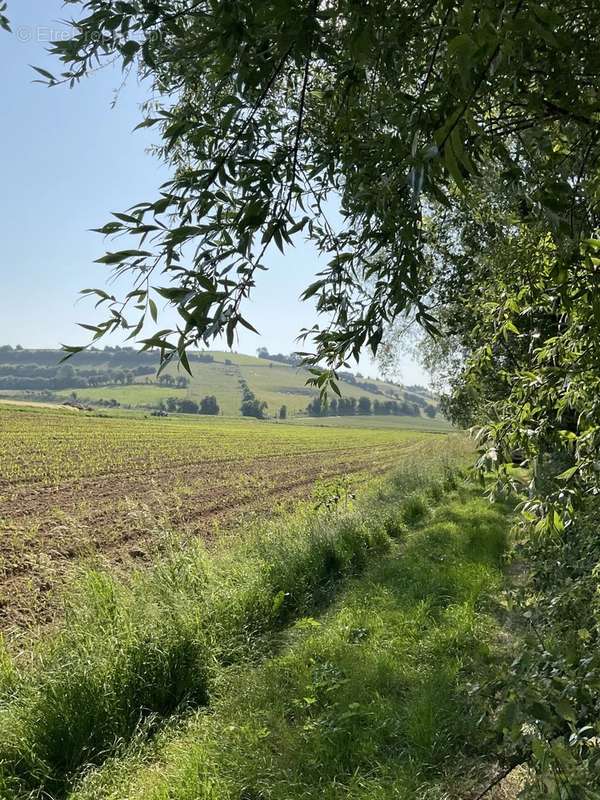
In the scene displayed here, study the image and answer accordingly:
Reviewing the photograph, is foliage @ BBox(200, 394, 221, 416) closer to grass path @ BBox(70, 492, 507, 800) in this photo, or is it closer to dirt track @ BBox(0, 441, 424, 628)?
dirt track @ BBox(0, 441, 424, 628)

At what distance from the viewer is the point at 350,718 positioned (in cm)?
448

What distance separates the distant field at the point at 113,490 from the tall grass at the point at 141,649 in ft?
5.28

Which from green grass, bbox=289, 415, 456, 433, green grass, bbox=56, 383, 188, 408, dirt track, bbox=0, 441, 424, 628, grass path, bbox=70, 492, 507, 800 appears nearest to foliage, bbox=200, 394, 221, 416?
green grass, bbox=56, 383, 188, 408

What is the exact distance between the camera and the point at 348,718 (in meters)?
4.46

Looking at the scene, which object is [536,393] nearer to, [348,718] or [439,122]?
[439,122]

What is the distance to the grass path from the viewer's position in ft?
12.4

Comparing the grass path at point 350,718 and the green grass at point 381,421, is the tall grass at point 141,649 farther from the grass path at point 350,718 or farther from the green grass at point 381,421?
the green grass at point 381,421

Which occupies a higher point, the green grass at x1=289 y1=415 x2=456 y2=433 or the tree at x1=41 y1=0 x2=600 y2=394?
the tree at x1=41 y1=0 x2=600 y2=394

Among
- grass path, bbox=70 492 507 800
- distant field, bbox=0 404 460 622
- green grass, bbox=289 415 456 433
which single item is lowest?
green grass, bbox=289 415 456 433

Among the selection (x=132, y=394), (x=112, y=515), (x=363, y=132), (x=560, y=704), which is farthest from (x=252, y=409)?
(x=560, y=704)

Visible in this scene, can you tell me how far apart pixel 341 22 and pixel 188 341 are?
225cm

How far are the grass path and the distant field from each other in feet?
11.2

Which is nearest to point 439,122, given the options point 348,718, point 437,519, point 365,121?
point 365,121

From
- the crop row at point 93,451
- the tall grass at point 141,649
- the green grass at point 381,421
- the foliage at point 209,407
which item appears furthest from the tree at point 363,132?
the foliage at point 209,407
